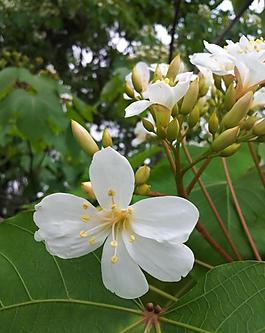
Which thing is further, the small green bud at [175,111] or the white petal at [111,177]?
the small green bud at [175,111]

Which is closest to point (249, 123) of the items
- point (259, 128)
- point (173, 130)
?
point (259, 128)

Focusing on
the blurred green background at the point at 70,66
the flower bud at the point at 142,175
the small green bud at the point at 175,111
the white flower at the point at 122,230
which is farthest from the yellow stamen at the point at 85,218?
the blurred green background at the point at 70,66

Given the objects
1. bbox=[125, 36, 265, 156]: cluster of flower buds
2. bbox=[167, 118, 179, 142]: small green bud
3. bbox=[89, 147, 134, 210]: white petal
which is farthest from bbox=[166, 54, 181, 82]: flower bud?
bbox=[89, 147, 134, 210]: white petal

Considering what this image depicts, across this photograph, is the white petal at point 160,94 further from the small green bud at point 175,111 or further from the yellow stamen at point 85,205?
the yellow stamen at point 85,205

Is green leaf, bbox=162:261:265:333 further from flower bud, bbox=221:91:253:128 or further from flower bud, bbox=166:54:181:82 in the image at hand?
flower bud, bbox=166:54:181:82

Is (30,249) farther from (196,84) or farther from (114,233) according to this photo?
(196,84)
